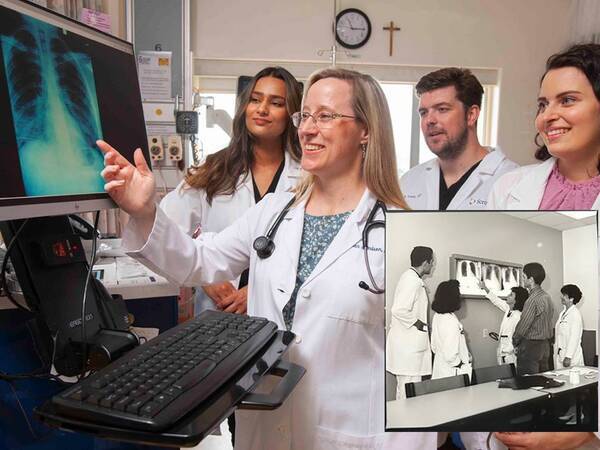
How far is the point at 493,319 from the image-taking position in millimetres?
924

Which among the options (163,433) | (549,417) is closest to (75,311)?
(163,433)

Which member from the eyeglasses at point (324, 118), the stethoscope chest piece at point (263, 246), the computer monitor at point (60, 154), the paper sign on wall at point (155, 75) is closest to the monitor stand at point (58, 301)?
the computer monitor at point (60, 154)

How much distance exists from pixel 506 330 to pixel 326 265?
1.34ft

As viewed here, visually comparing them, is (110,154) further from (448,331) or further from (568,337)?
(568,337)

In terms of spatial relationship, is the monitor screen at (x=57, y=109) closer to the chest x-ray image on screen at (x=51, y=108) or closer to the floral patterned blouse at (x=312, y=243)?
the chest x-ray image on screen at (x=51, y=108)

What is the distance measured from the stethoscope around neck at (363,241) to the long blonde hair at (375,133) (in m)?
0.04

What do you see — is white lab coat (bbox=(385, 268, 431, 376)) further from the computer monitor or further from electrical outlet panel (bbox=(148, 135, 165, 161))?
electrical outlet panel (bbox=(148, 135, 165, 161))

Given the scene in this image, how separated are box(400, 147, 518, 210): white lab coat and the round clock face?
99.6 inches

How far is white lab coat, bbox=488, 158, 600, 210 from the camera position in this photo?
3.91ft

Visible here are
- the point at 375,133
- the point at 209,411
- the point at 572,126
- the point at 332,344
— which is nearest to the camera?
the point at 209,411

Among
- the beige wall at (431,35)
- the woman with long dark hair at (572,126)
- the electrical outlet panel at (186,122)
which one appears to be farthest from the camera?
the beige wall at (431,35)

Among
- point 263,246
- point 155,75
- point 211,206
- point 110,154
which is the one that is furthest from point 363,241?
point 155,75

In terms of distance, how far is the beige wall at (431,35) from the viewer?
418cm

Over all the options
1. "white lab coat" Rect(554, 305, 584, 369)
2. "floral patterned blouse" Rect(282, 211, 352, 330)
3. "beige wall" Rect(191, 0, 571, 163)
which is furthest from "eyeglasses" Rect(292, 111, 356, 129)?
"beige wall" Rect(191, 0, 571, 163)
